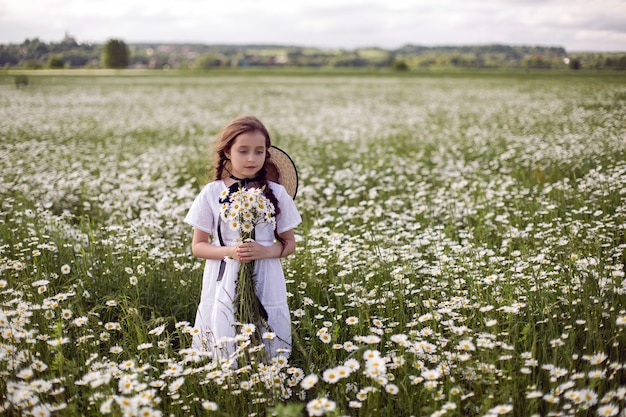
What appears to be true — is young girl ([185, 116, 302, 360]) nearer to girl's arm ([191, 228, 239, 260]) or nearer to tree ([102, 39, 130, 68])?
girl's arm ([191, 228, 239, 260])

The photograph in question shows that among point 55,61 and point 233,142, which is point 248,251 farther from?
point 55,61

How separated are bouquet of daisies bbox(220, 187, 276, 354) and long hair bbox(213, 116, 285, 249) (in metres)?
0.14

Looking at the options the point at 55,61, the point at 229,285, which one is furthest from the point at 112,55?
the point at 229,285

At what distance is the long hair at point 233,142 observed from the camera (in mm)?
3029

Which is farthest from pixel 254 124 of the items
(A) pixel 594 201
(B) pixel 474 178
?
(B) pixel 474 178

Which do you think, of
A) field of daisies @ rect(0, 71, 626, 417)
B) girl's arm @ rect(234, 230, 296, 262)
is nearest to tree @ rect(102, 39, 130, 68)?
field of daisies @ rect(0, 71, 626, 417)

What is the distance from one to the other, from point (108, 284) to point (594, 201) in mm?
5331

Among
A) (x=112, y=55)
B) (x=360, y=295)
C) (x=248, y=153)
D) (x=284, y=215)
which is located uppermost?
(x=112, y=55)

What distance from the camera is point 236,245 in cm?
290

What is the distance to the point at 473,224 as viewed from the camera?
5.88 meters

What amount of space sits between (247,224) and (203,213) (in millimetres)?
458

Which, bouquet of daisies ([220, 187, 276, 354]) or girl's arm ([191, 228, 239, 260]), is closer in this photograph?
bouquet of daisies ([220, 187, 276, 354])

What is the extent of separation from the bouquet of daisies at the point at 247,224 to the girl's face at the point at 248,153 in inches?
5.3

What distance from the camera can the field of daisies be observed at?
2.60m
